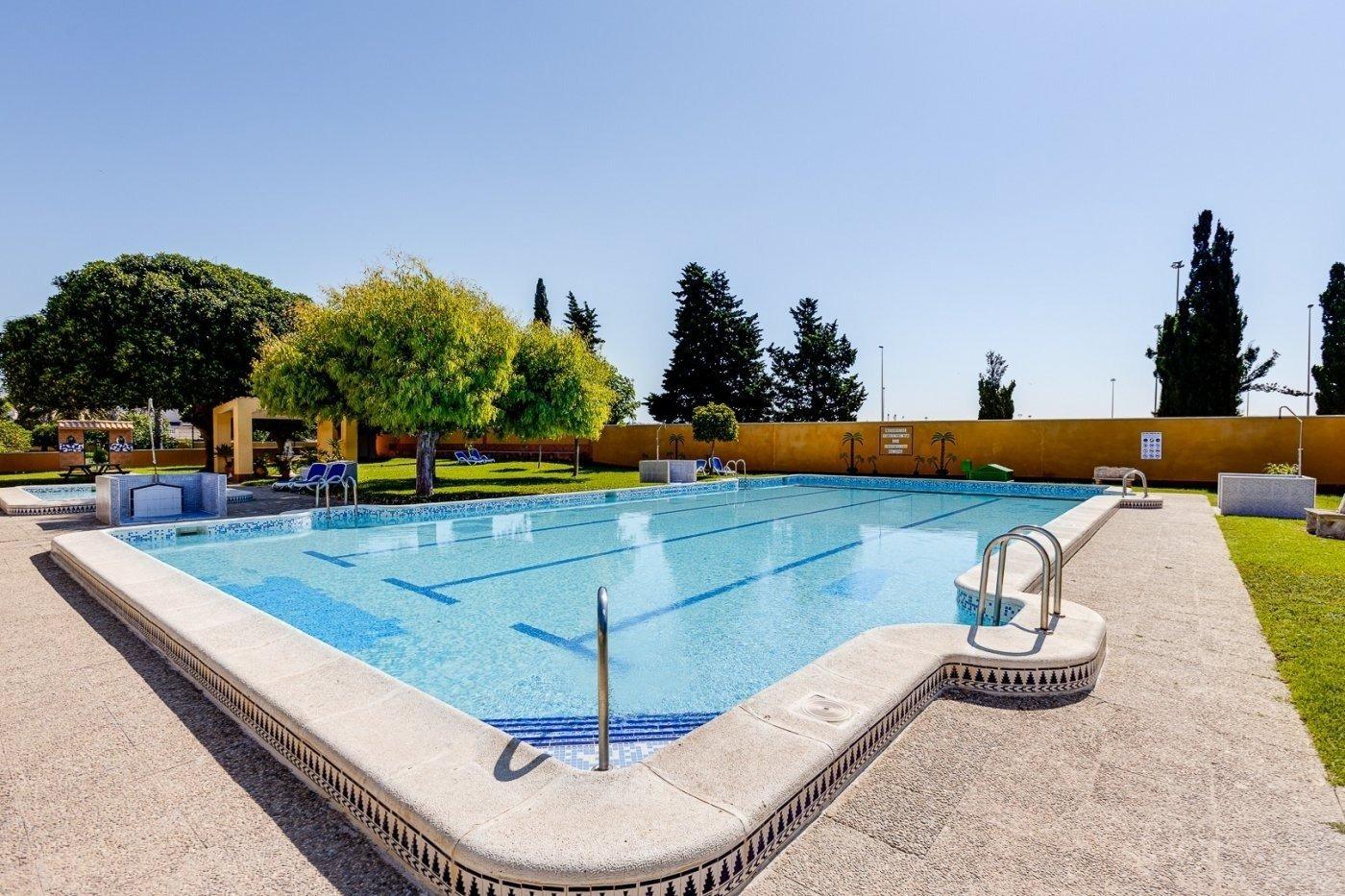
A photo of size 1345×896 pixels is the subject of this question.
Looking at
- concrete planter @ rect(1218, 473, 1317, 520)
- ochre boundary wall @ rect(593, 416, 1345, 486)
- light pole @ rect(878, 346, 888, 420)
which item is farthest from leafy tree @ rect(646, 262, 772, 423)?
concrete planter @ rect(1218, 473, 1317, 520)

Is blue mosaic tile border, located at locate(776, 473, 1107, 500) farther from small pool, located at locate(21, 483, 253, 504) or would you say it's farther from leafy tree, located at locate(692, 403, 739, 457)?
small pool, located at locate(21, 483, 253, 504)

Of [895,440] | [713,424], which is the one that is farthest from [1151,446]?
[713,424]

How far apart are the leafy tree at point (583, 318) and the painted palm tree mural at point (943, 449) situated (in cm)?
2528

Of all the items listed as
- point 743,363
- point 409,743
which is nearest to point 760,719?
point 409,743

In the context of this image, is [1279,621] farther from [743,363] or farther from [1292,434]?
[743,363]

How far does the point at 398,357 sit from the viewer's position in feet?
39.9

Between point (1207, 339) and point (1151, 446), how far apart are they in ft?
34.5

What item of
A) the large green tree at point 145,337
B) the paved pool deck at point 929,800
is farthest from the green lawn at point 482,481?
the paved pool deck at point 929,800

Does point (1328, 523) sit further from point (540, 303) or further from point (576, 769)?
point (540, 303)

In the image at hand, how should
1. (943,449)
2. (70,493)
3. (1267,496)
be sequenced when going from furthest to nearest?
(943,449)
(70,493)
(1267,496)

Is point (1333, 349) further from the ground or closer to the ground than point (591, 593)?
further from the ground

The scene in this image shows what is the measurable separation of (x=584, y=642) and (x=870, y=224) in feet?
47.8

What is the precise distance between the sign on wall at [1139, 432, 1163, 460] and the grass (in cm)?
979

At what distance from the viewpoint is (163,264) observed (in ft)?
65.9
